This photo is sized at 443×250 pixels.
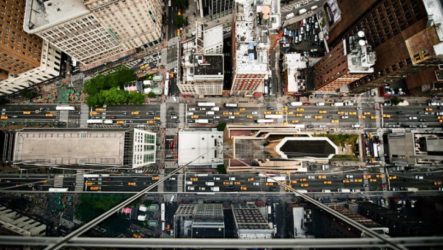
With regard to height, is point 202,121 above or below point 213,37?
below

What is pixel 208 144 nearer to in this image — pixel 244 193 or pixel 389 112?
pixel 244 193

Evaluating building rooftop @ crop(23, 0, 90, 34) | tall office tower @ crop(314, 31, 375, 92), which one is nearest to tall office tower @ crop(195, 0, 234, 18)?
tall office tower @ crop(314, 31, 375, 92)

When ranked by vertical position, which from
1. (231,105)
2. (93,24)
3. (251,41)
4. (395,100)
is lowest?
(231,105)

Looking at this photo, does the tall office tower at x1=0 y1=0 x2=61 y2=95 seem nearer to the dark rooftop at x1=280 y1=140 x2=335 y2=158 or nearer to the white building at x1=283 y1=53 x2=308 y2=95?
the dark rooftop at x1=280 y1=140 x2=335 y2=158

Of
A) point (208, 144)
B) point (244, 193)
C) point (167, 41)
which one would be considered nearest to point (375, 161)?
point (244, 193)

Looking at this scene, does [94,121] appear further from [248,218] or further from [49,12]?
[248,218]

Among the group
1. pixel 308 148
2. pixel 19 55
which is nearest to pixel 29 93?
pixel 19 55
